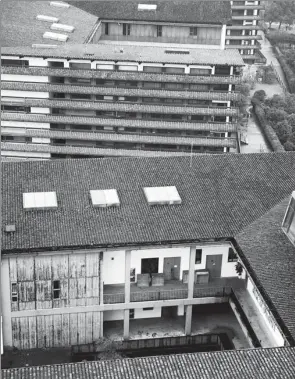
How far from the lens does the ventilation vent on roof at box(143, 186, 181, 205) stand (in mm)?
50562

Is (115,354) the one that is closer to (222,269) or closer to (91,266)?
(91,266)

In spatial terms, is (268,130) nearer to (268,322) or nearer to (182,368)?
(268,322)

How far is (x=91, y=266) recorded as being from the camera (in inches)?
1900

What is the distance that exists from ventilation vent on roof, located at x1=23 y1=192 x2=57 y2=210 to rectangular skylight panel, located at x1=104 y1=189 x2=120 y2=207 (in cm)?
389

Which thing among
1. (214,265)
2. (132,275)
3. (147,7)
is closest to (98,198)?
(132,275)

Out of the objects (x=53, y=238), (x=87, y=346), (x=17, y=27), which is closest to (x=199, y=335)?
(x=87, y=346)

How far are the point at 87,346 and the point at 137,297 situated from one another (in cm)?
524

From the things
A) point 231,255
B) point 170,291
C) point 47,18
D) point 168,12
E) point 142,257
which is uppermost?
point 47,18

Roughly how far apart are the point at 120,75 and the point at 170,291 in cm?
3414

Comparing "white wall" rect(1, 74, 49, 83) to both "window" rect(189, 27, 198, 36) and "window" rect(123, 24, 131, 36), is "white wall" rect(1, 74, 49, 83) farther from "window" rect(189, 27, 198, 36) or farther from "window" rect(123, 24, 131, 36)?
"window" rect(189, 27, 198, 36)

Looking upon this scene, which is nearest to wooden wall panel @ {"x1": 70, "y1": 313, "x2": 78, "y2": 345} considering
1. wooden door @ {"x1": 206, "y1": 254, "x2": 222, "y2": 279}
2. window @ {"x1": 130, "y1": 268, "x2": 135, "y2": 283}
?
window @ {"x1": 130, "y1": 268, "x2": 135, "y2": 283}

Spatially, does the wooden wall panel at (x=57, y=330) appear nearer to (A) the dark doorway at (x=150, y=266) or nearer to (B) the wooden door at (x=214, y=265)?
(A) the dark doorway at (x=150, y=266)

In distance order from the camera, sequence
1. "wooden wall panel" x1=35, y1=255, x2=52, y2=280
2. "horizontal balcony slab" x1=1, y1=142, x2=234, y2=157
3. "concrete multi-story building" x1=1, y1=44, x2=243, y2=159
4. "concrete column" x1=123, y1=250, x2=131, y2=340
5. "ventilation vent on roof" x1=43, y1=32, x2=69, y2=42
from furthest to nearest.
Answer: "ventilation vent on roof" x1=43, y1=32, x2=69, y2=42 < "horizontal balcony slab" x1=1, y1=142, x2=234, y2=157 < "concrete multi-story building" x1=1, y1=44, x2=243, y2=159 < "concrete column" x1=123, y1=250, x2=131, y2=340 < "wooden wall panel" x1=35, y1=255, x2=52, y2=280

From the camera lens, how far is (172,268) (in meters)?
52.2
